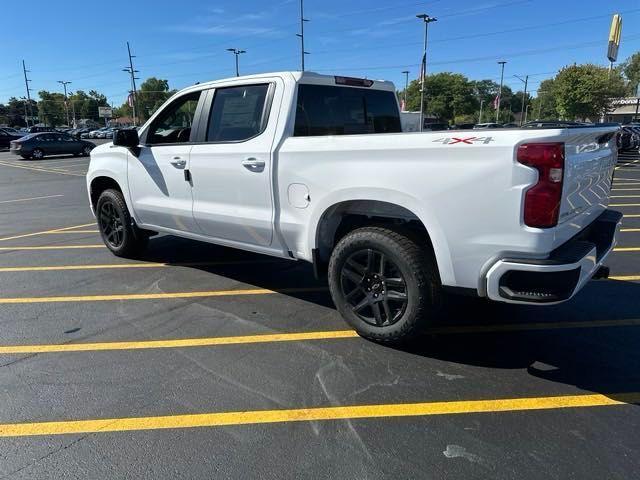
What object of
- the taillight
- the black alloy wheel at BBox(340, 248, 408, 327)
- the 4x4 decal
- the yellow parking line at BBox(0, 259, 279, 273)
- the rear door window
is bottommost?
the yellow parking line at BBox(0, 259, 279, 273)

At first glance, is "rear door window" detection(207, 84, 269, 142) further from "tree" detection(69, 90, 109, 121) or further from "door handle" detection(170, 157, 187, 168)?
"tree" detection(69, 90, 109, 121)

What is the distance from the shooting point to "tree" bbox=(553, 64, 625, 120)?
1964 inches

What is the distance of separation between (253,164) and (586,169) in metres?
2.46

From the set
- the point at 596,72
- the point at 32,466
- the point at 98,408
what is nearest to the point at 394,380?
the point at 98,408

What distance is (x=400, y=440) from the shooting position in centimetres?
253

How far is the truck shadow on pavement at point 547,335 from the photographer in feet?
10.6

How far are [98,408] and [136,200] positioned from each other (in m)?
3.06

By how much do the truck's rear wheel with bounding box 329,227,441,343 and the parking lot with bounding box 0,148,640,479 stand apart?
209 millimetres

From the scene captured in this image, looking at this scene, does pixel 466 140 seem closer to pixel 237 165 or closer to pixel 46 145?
pixel 237 165

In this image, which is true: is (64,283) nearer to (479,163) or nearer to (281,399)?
(281,399)

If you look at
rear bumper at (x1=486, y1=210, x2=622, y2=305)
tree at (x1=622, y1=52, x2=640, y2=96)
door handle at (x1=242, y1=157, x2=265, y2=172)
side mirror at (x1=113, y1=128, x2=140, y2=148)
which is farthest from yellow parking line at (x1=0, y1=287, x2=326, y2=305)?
tree at (x1=622, y1=52, x2=640, y2=96)

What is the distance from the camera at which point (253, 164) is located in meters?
3.99

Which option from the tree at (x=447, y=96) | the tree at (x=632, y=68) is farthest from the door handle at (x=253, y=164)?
the tree at (x=632, y=68)

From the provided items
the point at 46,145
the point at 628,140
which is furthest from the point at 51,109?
the point at 628,140
